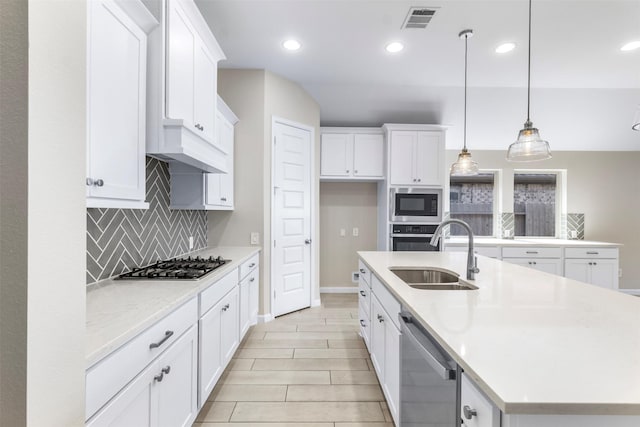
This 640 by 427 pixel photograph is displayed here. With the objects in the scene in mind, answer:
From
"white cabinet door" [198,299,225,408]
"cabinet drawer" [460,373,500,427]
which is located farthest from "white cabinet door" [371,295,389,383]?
"white cabinet door" [198,299,225,408]

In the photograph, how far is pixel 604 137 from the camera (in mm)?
4570

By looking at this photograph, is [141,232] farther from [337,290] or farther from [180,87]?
[337,290]

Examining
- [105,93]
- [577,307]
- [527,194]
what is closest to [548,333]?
[577,307]

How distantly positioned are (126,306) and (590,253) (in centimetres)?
558

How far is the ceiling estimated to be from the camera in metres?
2.38

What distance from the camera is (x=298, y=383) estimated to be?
2160 millimetres

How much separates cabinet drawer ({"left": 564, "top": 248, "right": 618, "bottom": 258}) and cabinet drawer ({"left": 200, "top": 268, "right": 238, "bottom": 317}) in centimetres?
465

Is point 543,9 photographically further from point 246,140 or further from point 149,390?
point 149,390

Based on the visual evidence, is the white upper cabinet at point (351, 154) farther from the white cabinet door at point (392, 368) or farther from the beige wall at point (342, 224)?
the white cabinet door at point (392, 368)

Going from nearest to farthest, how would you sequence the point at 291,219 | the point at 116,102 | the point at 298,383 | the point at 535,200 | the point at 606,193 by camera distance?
the point at 116,102
the point at 298,383
the point at 291,219
the point at 606,193
the point at 535,200

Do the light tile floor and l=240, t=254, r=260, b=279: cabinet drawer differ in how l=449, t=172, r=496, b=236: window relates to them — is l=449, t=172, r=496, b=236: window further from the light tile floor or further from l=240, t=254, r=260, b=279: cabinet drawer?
l=240, t=254, r=260, b=279: cabinet drawer

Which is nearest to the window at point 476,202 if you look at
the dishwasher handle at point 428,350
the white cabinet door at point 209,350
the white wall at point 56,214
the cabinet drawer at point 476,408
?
the dishwasher handle at point 428,350

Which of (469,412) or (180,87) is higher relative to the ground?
(180,87)

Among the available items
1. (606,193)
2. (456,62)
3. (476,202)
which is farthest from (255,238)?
(606,193)
